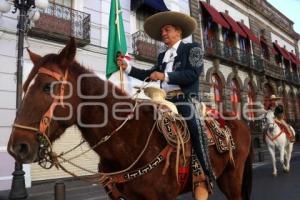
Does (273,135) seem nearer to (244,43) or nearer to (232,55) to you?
(232,55)

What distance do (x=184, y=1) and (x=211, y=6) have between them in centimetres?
301

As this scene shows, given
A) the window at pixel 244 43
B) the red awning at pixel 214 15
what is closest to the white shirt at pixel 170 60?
the red awning at pixel 214 15

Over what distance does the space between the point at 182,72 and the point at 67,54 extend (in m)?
1.12

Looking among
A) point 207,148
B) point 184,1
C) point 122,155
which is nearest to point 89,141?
point 122,155

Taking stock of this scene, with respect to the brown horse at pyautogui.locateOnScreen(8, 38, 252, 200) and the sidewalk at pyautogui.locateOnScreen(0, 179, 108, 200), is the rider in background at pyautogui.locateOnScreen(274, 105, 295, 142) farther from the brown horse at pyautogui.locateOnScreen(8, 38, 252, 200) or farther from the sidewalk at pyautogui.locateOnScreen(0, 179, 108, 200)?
the brown horse at pyautogui.locateOnScreen(8, 38, 252, 200)

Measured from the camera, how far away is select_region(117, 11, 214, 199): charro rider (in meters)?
3.31

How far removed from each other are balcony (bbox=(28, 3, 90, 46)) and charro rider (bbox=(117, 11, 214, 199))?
795 centimetres

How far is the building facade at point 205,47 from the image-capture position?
10656 millimetres

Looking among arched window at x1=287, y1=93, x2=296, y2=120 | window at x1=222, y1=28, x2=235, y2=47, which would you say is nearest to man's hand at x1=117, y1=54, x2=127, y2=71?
window at x1=222, y1=28, x2=235, y2=47

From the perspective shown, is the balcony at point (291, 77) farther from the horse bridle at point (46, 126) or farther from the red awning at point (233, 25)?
the horse bridle at point (46, 126)

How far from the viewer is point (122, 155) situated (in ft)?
9.61

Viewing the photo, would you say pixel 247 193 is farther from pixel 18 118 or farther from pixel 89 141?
pixel 18 118

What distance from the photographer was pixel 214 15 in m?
→ 19.9

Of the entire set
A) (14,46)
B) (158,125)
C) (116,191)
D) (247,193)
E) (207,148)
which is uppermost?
(14,46)
